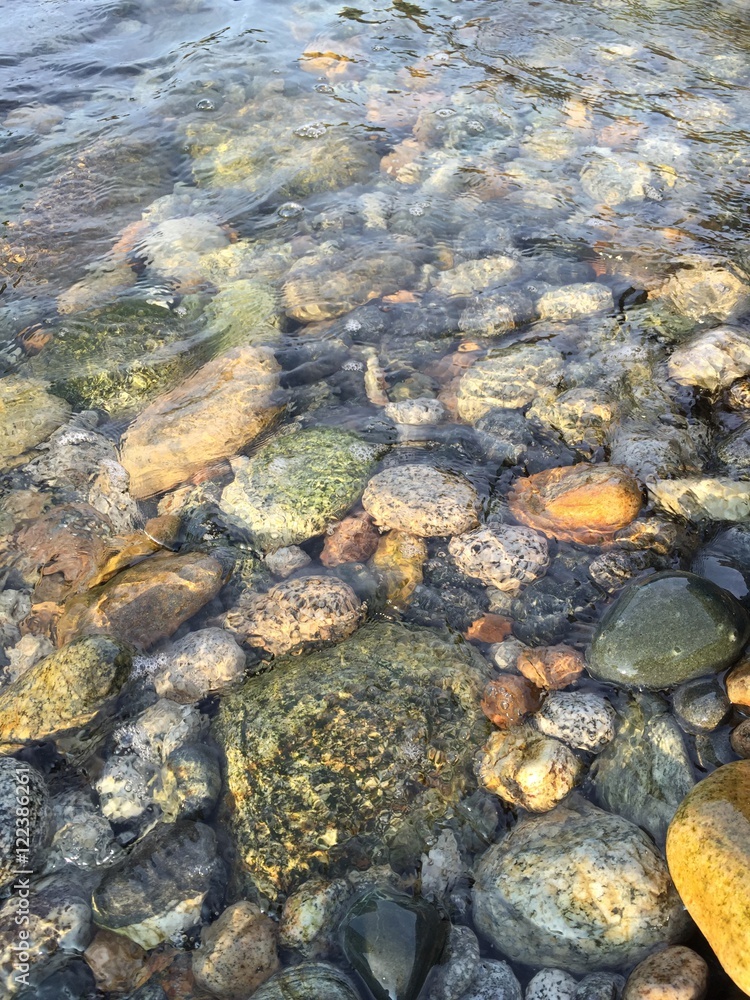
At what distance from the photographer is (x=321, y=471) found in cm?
459

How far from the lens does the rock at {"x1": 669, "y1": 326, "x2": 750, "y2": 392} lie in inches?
182

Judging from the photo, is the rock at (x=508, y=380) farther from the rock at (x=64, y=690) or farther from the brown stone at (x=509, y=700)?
the rock at (x=64, y=690)

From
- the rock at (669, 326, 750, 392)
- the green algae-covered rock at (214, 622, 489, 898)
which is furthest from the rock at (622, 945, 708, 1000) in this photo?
the rock at (669, 326, 750, 392)

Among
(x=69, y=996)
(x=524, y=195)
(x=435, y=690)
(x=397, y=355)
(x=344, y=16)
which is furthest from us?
(x=344, y=16)

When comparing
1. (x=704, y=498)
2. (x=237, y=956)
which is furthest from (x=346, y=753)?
(x=704, y=498)

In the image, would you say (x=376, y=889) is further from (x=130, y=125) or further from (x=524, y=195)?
(x=130, y=125)

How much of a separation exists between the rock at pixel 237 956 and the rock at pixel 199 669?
114cm

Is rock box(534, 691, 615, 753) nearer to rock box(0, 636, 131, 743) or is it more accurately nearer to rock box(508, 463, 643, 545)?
rock box(508, 463, 643, 545)

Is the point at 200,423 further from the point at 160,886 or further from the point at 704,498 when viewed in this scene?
the point at 704,498

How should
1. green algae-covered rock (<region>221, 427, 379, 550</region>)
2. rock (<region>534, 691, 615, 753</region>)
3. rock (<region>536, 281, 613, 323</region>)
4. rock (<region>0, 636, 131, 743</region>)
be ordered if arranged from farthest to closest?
rock (<region>536, 281, 613, 323</region>)
green algae-covered rock (<region>221, 427, 379, 550</region>)
rock (<region>0, 636, 131, 743</region>)
rock (<region>534, 691, 615, 753</region>)

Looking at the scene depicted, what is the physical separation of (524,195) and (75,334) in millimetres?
4531

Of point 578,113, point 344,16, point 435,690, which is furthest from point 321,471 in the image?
point 344,16

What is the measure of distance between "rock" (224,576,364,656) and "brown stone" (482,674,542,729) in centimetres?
86

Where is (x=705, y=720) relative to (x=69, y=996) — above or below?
above
